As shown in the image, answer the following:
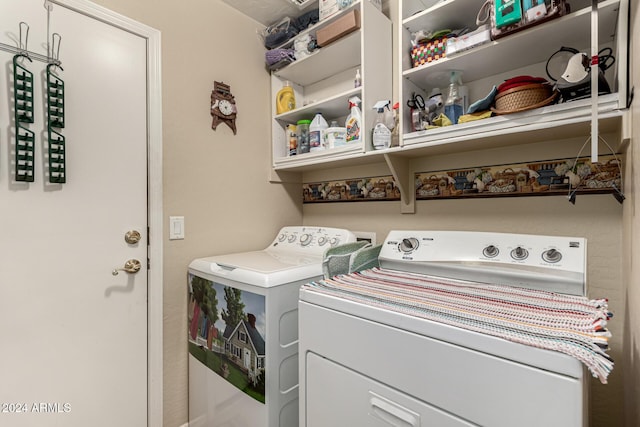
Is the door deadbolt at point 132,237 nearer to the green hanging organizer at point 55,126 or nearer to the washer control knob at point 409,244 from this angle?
the green hanging organizer at point 55,126

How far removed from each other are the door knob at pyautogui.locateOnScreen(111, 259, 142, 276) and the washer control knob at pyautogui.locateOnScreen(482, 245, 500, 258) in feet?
5.35

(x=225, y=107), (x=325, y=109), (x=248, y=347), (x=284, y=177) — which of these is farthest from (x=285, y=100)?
(x=248, y=347)

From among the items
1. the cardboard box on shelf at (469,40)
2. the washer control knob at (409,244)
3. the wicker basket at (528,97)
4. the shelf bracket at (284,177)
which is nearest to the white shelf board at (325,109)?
the shelf bracket at (284,177)

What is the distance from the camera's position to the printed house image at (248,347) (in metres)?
1.30

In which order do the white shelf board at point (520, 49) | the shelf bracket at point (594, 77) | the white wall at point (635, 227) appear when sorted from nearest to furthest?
the white wall at point (635, 227), the shelf bracket at point (594, 77), the white shelf board at point (520, 49)

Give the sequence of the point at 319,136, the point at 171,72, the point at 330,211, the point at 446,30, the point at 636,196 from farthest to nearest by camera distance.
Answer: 1. the point at 330,211
2. the point at 319,136
3. the point at 171,72
4. the point at 446,30
5. the point at 636,196

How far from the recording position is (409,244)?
1.41m

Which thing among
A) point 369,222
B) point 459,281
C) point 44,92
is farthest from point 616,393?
point 44,92

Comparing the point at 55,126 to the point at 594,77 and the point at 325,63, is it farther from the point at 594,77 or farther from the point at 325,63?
the point at 594,77

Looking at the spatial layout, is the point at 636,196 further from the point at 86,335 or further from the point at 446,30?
the point at 86,335

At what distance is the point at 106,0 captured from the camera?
4.92 ft

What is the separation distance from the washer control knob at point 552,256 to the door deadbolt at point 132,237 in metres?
1.79

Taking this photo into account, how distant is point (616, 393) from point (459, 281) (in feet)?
2.51

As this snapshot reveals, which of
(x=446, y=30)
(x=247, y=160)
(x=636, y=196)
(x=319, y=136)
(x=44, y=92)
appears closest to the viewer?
(x=636, y=196)
